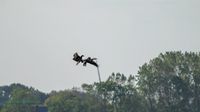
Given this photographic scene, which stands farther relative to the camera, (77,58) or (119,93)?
(119,93)

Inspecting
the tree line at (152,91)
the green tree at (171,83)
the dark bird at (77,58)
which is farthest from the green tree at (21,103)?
the dark bird at (77,58)

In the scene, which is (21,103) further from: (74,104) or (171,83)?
(171,83)

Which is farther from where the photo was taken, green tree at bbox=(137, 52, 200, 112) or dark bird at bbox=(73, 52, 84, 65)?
green tree at bbox=(137, 52, 200, 112)

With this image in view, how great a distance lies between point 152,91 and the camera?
516ft

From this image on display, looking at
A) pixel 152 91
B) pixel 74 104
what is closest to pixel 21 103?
pixel 74 104

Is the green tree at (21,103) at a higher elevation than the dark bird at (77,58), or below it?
higher

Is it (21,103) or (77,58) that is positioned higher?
(21,103)

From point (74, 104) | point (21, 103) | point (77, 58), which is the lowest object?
point (77, 58)

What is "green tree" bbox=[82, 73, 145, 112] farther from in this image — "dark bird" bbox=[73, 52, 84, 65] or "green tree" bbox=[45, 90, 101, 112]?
"dark bird" bbox=[73, 52, 84, 65]

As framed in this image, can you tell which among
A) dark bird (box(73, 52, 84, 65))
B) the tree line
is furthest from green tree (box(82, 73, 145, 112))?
dark bird (box(73, 52, 84, 65))

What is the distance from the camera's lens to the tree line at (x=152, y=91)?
15325cm

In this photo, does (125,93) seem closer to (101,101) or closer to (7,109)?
(101,101)

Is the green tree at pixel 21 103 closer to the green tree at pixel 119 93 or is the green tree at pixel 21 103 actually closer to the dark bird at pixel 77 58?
the green tree at pixel 119 93

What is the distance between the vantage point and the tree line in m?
153
